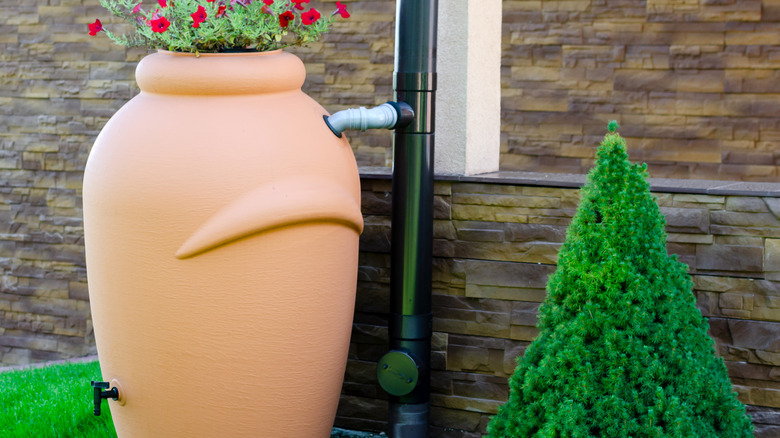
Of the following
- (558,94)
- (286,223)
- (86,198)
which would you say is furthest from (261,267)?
(558,94)

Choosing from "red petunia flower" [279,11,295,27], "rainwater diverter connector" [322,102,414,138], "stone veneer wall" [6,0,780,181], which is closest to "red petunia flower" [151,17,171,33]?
"red petunia flower" [279,11,295,27]

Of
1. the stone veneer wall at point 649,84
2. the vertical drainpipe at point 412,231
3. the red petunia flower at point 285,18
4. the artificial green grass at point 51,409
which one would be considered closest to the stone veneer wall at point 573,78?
the stone veneer wall at point 649,84

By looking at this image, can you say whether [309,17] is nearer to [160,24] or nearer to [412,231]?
[160,24]

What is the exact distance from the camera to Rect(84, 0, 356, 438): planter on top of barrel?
7.58 feet

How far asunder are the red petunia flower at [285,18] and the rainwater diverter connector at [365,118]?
0.93 feet

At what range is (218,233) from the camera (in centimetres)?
228

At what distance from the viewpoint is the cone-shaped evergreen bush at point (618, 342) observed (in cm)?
214

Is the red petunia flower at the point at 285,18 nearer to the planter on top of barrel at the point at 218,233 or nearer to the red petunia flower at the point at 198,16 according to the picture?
the planter on top of barrel at the point at 218,233

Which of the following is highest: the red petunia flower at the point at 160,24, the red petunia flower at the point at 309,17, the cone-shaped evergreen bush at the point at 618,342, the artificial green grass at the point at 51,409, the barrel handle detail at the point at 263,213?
the red petunia flower at the point at 309,17

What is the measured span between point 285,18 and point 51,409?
67.8 inches

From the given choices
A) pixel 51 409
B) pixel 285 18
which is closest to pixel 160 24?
pixel 285 18

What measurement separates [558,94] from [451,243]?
7.00ft

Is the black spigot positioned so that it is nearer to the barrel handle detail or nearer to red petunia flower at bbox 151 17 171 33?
the barrel handle detail

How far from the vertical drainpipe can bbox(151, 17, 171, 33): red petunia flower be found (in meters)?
0.72
